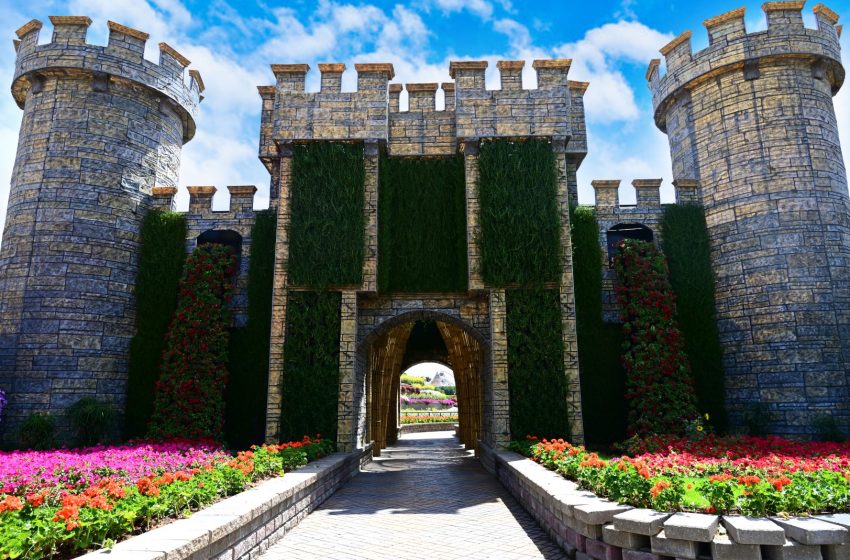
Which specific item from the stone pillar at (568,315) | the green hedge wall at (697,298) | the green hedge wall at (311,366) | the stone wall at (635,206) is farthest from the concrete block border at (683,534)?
the stone wall at (635,206)

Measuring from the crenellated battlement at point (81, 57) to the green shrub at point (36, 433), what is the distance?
8087 mm

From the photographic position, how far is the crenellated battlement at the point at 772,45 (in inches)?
504

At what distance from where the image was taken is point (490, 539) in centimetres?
590

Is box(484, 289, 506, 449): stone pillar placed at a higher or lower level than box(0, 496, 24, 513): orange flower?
higher

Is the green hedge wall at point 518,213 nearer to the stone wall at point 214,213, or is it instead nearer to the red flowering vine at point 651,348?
the red flowering vine at point 651,348

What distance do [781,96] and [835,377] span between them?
21.9 feet

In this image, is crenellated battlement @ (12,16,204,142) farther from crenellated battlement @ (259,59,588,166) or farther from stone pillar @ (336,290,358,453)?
stone pillar @ (336,290,358,453)

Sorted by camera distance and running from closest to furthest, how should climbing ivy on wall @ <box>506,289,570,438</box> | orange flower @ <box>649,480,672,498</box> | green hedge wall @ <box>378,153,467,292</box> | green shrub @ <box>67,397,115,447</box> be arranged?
1. orange flower @ <box>649,480,672,498</box>
2. climbing ivy on wall @ <box>506,289,570,438</box>
3. green shrub @ <box>67,397,115,447</box>
4. green hedge wall @ <box>378,153,467,292</box>

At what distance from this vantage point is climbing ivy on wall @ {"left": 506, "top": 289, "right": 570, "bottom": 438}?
11.1m

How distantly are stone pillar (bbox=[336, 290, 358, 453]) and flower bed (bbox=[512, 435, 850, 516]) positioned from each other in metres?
3.91

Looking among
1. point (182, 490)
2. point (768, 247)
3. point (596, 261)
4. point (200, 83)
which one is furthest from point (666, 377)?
point (200, 83)

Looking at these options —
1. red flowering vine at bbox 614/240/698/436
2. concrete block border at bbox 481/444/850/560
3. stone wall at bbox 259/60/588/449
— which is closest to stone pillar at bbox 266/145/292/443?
stone wall at bbox 259/60/588/449

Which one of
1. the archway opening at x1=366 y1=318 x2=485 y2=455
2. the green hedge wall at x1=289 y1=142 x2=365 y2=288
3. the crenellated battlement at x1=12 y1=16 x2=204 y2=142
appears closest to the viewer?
the green hedge wall at x1=289 y1=142 x2=365 y2=288

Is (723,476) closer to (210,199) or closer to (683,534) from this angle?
(683,534)
